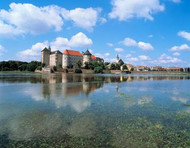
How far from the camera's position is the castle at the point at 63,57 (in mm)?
118188

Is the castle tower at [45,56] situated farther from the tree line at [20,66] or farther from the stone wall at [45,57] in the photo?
the tree line at [20,66]

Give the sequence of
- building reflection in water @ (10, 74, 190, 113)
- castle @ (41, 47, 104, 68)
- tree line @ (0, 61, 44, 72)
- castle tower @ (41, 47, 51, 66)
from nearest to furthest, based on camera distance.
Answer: building reflection in water @ (10, 74, 190, 113), tree line @ (0, 61, 44, 72), castle @ (41, 47, 104, 68), castle tower @ (41, 47, 51, 66)

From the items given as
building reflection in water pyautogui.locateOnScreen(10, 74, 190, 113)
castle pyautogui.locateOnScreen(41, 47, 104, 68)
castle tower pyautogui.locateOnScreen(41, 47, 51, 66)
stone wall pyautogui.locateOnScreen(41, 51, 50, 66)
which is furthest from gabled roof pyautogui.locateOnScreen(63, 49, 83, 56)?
building reflection in water pyautogui.locateOnScreen(10, 74, 190, 113)

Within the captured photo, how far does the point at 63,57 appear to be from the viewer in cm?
11812

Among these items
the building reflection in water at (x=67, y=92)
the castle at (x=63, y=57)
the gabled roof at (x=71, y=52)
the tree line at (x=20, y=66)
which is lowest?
the building reflection in water at (x=67, y=92)

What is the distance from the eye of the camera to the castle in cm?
11819

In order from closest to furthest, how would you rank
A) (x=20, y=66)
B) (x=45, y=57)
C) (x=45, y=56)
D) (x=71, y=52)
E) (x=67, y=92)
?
(x=67, y=92), (x=20, y=66), (x=71, y=52), (x=45, y=57), (x=45, y=56)

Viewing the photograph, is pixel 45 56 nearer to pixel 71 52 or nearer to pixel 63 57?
pixel 63 57

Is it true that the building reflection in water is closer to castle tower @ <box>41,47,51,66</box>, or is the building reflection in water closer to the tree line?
the tree line

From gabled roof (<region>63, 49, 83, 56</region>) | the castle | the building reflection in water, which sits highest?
gabled roof (<region>63, 49, 83, 56</region>)

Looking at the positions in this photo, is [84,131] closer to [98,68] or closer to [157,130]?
[157,130]

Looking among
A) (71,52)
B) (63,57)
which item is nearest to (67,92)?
(63,57)

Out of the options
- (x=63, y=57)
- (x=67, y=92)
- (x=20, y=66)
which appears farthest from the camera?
(x=63, y=57)

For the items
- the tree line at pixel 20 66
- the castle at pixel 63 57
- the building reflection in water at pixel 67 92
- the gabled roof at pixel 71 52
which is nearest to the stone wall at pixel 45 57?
the castle at pixel 63 57
